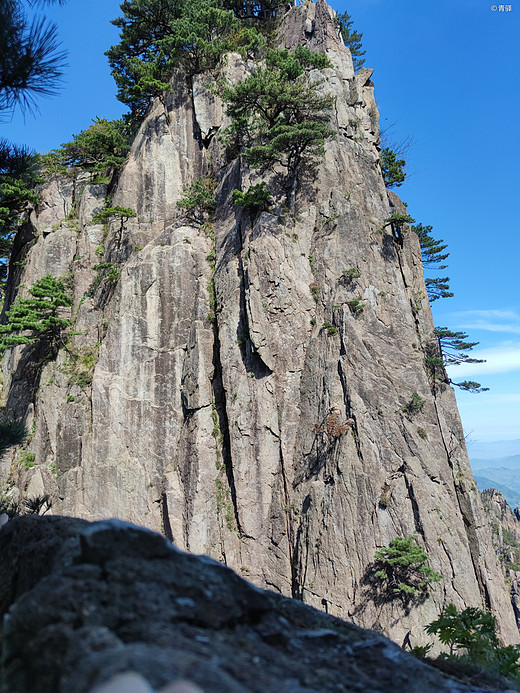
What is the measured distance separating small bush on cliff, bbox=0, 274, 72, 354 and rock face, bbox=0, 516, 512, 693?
22515 mm

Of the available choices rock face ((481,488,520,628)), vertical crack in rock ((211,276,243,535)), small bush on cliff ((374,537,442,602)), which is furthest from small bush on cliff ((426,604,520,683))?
rock face ((481,488,520,628))

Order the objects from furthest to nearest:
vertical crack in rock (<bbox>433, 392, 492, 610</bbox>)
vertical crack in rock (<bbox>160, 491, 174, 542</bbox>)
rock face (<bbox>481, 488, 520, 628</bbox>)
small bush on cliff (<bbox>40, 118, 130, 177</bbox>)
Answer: rock face (<bbox>481, 488, 520, 628</bbox>) < small bush on cliff (<bbox>40, 118, 130, 177</bbox>) < vertical crack in rock (<bbox>160, 491, 174, 542</bbox>) < vertical crack in rock (<bbox>433, 392, 492, 610</bbox>)

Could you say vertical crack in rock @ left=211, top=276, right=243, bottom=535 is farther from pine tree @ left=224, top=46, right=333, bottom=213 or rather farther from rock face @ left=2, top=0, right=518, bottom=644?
pine tree @ left=224, top=46, right=333, bottom=213

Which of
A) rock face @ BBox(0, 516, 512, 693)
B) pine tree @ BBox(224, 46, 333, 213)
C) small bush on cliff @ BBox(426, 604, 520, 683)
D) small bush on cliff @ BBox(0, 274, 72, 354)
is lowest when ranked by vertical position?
small bush on cliff @ BBox(426, 604, 520, 683)

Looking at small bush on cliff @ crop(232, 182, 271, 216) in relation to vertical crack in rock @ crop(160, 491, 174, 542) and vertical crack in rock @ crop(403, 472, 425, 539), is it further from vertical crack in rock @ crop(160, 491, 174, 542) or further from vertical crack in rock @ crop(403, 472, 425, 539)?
vertical crack in rock @ crop(160, 491, 174, 542)

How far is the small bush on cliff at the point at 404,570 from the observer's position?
51.7 feet

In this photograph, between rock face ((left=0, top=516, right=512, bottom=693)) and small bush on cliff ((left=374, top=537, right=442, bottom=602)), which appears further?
small bush on cliff ((left=374, top=537, right=442, bottom=602))

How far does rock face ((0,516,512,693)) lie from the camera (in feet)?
7.30

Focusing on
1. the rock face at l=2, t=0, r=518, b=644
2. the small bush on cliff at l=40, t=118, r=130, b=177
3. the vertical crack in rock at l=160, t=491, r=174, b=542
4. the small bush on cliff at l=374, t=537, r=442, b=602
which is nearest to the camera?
the small bush on cliff at l=374, t=537, r=442, b=602

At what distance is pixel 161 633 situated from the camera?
2.48 m

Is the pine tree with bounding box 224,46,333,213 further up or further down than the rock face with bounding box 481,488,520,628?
further up

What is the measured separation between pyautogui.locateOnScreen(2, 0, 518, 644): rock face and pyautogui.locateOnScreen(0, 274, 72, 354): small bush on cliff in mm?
999

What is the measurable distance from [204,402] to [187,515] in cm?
529

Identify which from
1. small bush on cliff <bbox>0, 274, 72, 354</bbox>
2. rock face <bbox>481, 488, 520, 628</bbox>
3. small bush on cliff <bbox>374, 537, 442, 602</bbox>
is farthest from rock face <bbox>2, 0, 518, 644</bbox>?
rock face <bbox>481, 488, 520, 628</bbox>
